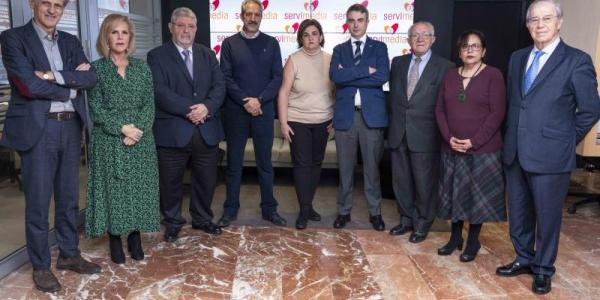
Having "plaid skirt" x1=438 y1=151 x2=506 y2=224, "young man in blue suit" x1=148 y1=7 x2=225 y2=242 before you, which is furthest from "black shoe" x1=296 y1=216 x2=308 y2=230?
"plaid skirt" x1=438 y1=151 x2=506 y2=224

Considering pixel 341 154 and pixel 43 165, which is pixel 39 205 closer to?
pixel 43 165

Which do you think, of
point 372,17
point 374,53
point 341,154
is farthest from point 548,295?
point 372,17

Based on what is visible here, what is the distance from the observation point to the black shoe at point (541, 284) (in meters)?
2.83

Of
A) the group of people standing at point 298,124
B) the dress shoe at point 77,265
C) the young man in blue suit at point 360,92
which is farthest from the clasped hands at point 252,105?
the dress shoe at point 77,265

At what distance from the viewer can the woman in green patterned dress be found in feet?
9.83

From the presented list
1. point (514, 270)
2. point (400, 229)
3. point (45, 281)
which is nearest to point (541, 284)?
point (514, 270)

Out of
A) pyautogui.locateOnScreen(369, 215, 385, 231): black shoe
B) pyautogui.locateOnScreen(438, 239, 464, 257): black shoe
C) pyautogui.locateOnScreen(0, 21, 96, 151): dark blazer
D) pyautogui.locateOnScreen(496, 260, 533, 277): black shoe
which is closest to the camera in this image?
pyautogui.locateOnScreen(0, 21, 96, 151): dark blazer

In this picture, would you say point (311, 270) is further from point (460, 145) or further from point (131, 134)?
point (131, 134)

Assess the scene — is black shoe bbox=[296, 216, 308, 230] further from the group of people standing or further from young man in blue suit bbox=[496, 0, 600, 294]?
young man in blue suit bbox=[496, 0, 600, 294]

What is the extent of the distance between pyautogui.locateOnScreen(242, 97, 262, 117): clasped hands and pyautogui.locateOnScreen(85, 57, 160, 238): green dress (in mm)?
763

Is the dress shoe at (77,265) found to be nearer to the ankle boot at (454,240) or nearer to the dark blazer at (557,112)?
the ankle boot at (454,240)

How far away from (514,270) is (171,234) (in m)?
2.26

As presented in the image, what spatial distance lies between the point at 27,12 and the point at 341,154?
7.37ft

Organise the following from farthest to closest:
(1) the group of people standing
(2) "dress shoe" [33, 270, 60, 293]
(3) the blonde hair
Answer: (3) the blonde hair, (2) "dress shoe" [33, 270, 60, 293], (1) the group of people standing
